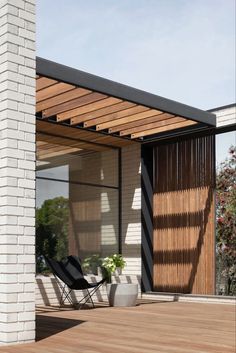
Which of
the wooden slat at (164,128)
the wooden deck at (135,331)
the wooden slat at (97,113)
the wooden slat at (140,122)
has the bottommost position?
the wooden deck at (135,331)

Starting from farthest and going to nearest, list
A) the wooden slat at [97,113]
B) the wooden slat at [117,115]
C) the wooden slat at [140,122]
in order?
1. the wooden slat at [140,122]
2. the wooden slat at [117,115]
3. the wooden slat at [97,113]

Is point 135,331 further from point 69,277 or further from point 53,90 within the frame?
point 53,90

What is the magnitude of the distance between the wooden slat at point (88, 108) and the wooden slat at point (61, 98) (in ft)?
1.46

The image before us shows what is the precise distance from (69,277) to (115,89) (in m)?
3.19

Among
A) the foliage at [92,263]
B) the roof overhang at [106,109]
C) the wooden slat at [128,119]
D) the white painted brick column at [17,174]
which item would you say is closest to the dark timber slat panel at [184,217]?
the roof overhang at [106,109]

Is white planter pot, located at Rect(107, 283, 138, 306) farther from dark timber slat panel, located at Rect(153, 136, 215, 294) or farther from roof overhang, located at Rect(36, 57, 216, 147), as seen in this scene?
roof overhang, located at Rect(36, 57, 216, 147)

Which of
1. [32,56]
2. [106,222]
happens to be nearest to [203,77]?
[106,222]

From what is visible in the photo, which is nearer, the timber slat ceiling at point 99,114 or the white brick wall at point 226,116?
the timber slat ceiling at point 99,114

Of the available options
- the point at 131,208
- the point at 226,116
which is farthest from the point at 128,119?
the point at 131,208

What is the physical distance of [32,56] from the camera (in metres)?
5.35

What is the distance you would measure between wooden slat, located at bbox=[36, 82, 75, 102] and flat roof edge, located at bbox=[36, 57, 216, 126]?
262 mm

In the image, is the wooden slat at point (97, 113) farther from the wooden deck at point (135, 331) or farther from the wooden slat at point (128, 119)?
the wooden deck at point (135, 331)

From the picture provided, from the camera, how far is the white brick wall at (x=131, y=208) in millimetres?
11305

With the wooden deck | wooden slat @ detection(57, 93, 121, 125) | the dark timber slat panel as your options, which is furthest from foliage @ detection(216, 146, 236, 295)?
wooden slat @ detection(57, 93, 121, 125)
